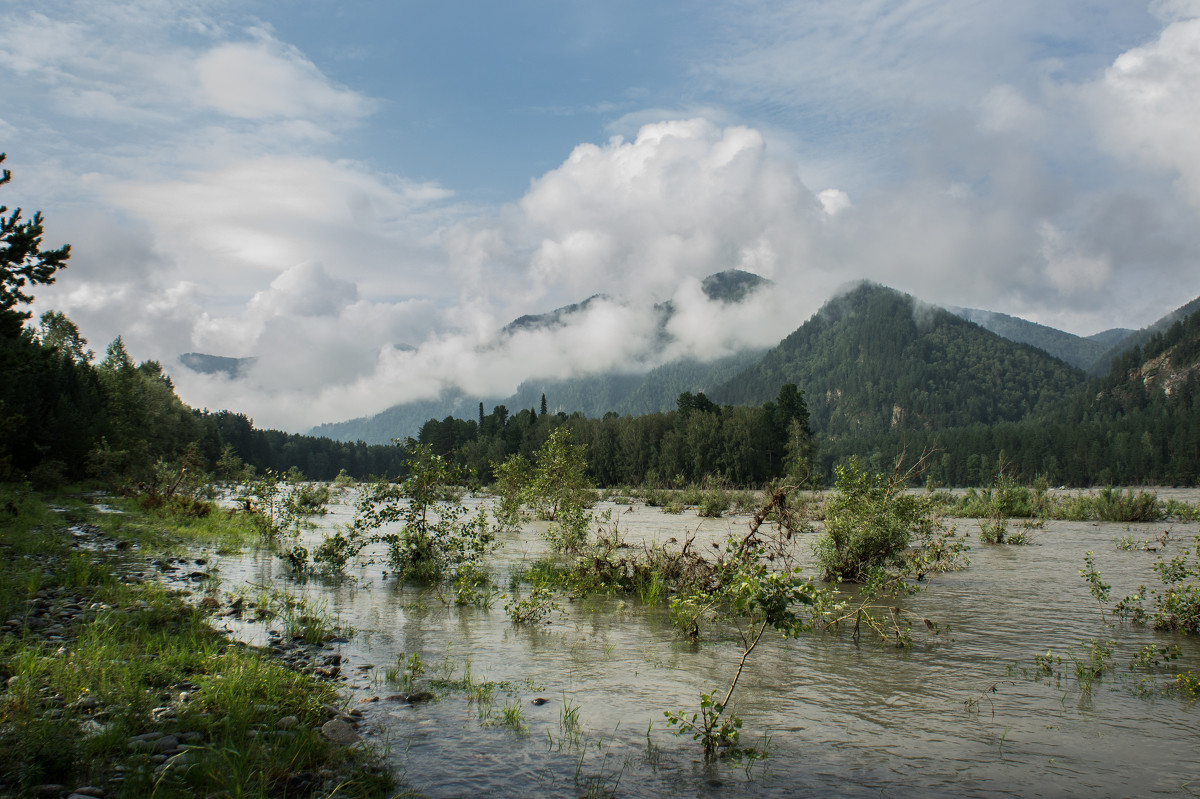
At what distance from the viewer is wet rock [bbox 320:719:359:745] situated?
22.9 ft

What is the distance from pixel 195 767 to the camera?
5.73 m

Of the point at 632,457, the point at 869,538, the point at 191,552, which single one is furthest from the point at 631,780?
the point at 632,457

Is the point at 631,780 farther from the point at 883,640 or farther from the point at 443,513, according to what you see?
the point at 443,513

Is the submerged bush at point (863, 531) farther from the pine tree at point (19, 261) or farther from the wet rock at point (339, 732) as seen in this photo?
the pine tree at point (19, 261)

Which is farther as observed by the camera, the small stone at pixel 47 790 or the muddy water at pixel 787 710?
the muddy water at pixel 787 710

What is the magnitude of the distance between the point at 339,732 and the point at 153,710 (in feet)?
6.60

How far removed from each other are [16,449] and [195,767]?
4867 centimetres

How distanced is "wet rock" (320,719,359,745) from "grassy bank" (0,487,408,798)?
0.02 metres

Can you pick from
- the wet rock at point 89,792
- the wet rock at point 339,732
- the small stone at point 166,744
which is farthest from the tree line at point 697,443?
the wet rock at point 89,792

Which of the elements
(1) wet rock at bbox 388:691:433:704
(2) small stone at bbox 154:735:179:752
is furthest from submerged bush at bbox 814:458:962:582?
(2) small stone at bbox 154:735:179:752

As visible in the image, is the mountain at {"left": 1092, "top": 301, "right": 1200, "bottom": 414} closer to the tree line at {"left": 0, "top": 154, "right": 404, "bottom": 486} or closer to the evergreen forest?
the evergreen forest

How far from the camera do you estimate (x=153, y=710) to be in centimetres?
709

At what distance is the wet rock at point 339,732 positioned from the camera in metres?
6.98

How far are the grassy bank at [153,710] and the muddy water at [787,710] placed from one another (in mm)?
855
